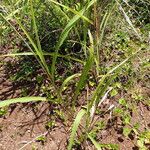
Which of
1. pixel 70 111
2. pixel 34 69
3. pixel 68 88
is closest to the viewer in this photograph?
pixel 70 111

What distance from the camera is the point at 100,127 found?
213 centimetres

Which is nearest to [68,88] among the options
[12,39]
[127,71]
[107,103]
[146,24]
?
[107,103]

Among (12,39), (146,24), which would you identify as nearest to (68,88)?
(12,39)

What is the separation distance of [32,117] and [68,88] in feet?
1.13

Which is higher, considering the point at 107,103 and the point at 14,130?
the point at 14,130

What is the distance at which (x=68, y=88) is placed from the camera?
2.38 m

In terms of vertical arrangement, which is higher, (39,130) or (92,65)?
(92,65)

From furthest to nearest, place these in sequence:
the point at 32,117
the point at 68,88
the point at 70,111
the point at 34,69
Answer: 1. the point at 34,69
2. the point at 68,88
3. the point at 32,117
4. the point at 70,111

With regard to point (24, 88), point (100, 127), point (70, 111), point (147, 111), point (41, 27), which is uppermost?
point (41, 27)

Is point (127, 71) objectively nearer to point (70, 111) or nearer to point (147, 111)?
point (147, 111)

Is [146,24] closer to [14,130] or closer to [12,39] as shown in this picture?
[12,39]

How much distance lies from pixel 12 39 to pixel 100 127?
1225 millimetres

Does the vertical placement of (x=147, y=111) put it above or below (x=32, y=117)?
below

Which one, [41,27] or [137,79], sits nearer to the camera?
[137,79]
